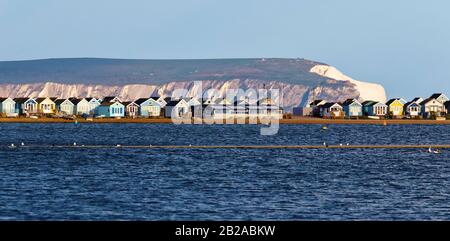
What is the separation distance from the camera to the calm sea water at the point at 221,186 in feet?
112

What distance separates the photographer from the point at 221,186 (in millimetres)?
45625

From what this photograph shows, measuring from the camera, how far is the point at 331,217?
3272cm

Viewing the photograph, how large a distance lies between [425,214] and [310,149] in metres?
50.9

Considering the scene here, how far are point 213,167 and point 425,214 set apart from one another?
27.0 m

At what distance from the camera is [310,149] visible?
85.2 metres

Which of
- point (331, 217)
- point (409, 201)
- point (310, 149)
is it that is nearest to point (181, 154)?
point (310, 149)

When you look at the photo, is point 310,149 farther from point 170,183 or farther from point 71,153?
point 170,183

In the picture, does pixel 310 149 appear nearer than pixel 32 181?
No

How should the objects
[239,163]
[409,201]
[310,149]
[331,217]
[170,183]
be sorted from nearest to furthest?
[331,217] < [409,201] < [170,183] < [239,163] < [310,149]

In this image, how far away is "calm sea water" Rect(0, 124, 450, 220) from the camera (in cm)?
3416

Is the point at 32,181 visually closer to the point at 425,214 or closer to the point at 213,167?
the point at 213,167

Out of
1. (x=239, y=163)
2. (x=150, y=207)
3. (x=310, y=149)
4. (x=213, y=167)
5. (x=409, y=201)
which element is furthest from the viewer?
(x=310, y=149)
